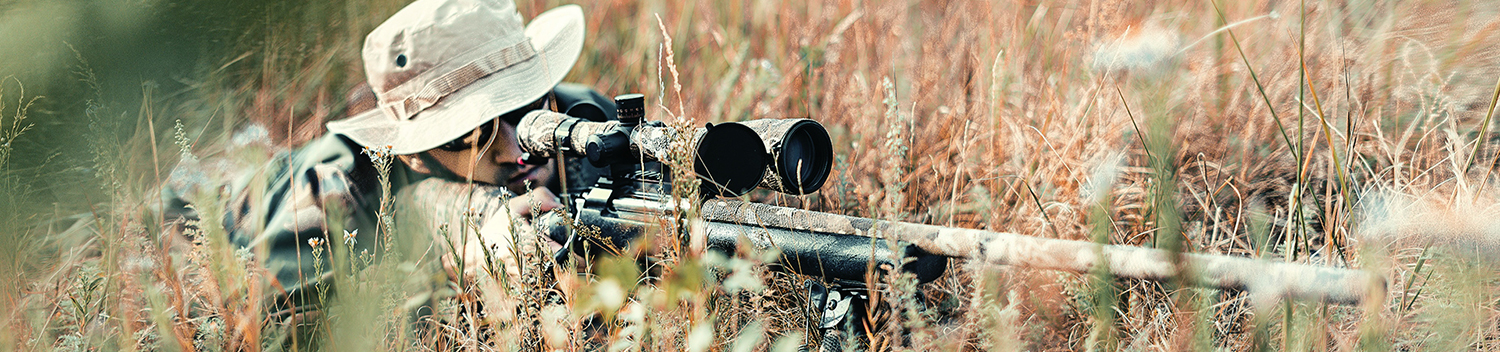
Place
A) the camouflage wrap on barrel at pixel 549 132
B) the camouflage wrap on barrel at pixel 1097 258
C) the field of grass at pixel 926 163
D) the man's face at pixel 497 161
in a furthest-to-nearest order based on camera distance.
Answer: the man's face at pixel 497 161
the camouflage wrap on barrel at pixel 549 132
the field of grass at pixel 926 163
the camouflage wrap on barrel at pixel 1097 258

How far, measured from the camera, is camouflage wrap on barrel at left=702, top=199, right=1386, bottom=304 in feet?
3.06

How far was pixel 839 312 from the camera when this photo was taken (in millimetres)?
1354

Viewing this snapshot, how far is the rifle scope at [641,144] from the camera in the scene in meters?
1.29

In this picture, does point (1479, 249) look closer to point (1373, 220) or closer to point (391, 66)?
point (1373, 220)

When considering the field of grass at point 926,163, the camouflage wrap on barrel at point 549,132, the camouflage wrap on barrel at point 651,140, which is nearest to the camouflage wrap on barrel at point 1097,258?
the field of grass at point 926,163

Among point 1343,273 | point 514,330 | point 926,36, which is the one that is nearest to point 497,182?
point 514,330

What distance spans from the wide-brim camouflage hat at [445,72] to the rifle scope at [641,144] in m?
0.16

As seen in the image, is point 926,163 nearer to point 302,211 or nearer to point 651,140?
point 651,140

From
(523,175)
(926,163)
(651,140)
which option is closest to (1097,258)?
(651,140)

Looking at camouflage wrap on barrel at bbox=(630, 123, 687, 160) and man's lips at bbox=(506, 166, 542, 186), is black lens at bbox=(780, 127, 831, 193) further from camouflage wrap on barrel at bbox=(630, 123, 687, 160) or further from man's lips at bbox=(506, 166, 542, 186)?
man's lips at bbox=(506, 166, 542, 186)

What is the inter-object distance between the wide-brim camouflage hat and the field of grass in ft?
1.08

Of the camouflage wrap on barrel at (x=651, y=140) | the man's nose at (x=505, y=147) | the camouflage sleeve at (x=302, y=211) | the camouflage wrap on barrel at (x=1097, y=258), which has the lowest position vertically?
the camouflage sleeve at (x=302, y=211)

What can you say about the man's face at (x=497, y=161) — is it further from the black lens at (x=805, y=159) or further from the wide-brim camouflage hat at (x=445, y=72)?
the black lens at (x=805, y=159)

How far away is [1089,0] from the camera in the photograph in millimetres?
2611
